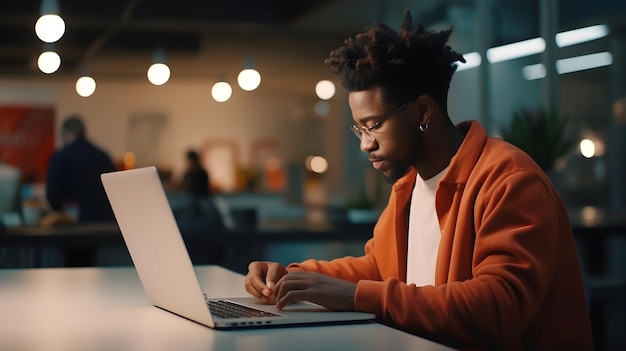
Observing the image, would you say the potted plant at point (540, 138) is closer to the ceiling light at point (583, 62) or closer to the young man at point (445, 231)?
the ceiling light at point (583, 62)

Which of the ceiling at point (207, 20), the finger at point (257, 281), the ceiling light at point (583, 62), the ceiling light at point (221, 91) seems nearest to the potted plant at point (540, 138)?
the ceiling light at point (583, 62)

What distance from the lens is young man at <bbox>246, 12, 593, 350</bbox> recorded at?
1609mm

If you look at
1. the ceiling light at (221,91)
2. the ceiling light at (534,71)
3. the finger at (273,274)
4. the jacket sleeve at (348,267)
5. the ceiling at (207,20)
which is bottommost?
the jacket sleeve at (348,267)

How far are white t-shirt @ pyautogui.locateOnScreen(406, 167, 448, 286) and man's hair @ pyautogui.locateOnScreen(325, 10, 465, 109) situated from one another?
210mm

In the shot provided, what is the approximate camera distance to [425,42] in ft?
6.23

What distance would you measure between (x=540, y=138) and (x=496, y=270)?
355 centimetres

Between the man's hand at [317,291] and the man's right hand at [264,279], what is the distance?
145 mm

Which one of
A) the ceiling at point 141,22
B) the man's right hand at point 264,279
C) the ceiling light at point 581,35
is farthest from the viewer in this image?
the ceiling at point 141,22

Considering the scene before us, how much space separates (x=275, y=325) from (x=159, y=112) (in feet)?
38.0

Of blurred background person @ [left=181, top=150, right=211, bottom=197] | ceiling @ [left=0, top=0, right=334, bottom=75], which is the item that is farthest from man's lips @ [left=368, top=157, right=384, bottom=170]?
ceiling @ [left=0, top=0, right=334, bottom=75]

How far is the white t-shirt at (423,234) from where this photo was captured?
6.57 feet

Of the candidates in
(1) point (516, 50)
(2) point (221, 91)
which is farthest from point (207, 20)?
(1) point (516, 50)

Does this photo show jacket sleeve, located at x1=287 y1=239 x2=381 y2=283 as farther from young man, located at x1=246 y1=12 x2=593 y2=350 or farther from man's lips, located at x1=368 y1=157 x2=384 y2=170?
man's lips, located at x1=368 y1=157 x2=384 y2=170

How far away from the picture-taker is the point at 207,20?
9.37 metres
